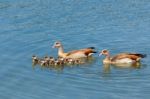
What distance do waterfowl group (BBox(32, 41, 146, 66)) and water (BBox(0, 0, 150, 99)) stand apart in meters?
0.29

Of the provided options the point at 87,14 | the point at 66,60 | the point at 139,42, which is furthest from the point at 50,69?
the point at 87,14

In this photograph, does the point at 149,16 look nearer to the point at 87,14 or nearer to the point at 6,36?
the point at 87,14

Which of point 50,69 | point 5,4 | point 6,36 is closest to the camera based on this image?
point 50,69

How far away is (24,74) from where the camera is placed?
2056 centimetres

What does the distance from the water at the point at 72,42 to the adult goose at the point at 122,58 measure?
313 millimetres

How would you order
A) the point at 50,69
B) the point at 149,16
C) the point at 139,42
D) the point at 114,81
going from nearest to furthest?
the point at 114,81 < the point at 50,69 < the point at 139,42 < the point at 149,16

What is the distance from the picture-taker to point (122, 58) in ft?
71.9

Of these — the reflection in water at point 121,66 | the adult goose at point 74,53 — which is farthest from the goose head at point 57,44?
the reflection in water at point 121,66

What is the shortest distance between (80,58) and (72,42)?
1354 mm

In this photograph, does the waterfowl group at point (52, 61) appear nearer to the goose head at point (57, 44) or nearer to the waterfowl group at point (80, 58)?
the waterfowl group at point (80, 58)

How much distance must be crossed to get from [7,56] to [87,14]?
7.17 meters

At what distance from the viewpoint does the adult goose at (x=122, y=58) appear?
2166 centimetres

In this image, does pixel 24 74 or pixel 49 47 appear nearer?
pixel 24 74

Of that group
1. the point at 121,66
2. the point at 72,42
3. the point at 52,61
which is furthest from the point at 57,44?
the point at 121,66
